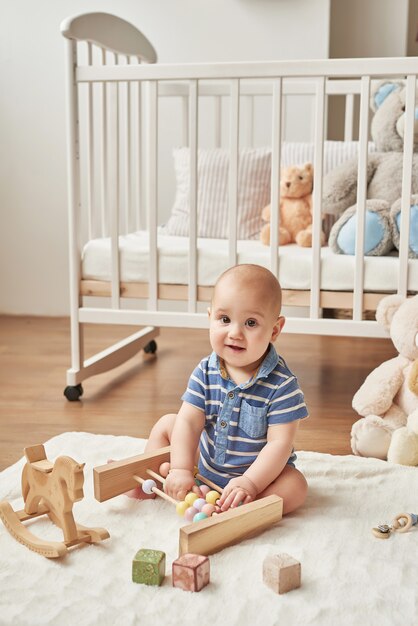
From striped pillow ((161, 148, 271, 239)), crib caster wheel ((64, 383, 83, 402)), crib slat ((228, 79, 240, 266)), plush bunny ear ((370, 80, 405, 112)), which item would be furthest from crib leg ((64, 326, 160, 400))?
plush bunny ear ((370, 80, 405, 112))

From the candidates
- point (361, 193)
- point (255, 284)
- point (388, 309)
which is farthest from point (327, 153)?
point (255, 284)

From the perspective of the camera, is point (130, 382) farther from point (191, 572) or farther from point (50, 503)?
point (191, 572)

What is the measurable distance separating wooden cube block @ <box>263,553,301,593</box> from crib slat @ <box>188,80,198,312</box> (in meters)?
0.97

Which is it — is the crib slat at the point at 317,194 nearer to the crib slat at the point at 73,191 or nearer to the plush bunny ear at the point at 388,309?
the plush bunny ear at the point at 388,309

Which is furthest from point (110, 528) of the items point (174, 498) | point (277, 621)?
point (277, 621)

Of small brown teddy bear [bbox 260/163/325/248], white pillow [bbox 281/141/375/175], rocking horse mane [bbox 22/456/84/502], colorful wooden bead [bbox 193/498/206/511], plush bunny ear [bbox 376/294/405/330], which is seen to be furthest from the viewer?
white pillow [bbox 281/141/375/175]

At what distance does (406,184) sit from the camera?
1694 mm

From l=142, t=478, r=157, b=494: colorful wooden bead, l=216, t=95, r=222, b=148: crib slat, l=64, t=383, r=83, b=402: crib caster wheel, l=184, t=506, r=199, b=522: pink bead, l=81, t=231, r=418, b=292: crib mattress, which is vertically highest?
l=216, t=95, r=222, b=148: crib slat

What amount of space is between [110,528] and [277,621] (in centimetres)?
34

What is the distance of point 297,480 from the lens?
3.97 feet

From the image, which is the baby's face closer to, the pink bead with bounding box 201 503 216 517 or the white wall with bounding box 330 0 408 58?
the pink bead with bounding box 201 503 216 517

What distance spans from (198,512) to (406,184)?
3.00ft

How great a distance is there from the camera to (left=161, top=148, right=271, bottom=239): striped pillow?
7.37 ft

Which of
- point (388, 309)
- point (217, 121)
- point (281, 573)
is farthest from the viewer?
point (217, 121)
